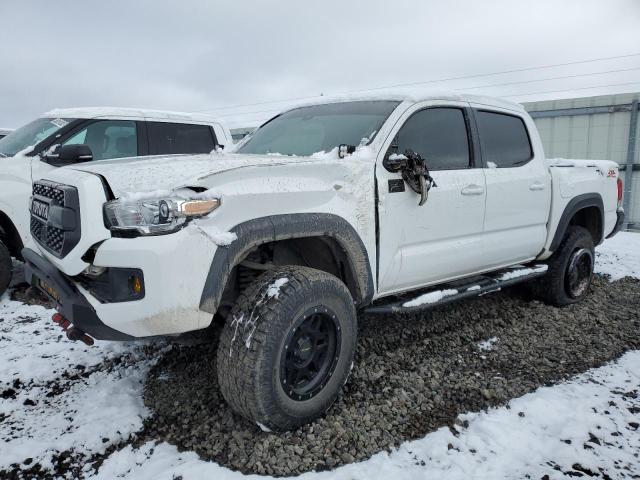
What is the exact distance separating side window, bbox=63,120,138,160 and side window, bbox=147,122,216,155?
22 centimetres

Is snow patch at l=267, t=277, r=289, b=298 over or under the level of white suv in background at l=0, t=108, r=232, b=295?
under

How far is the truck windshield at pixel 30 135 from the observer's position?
534 cm

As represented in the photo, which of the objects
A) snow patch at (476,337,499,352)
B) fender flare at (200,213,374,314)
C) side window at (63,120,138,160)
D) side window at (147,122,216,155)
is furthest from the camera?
side window at (147,122,216,155)

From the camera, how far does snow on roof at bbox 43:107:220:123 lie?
5559mm

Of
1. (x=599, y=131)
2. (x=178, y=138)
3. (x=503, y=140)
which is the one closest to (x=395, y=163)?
(x=503, y=140)

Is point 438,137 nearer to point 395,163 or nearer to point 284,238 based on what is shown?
point 395,163

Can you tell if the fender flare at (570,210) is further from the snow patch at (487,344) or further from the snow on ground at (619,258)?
the snow on ground at (619,258)

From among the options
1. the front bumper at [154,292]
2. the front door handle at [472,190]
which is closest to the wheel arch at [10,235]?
the front bumper at [154,292]

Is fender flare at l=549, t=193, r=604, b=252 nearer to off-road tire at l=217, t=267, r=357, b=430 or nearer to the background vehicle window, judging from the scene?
the background vehicle window

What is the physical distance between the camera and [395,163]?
3.03 m

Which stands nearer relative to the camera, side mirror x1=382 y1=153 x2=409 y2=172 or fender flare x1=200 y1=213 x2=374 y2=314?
fender flare x1=200 y1=213 x2=374 y2=314

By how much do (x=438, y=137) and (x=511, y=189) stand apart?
2.94 ft

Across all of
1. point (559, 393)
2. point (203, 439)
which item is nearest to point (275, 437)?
point (203, 439)

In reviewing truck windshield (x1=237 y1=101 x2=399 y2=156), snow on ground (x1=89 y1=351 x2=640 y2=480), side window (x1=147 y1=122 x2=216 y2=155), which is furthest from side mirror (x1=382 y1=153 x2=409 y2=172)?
side window (x1=147 y1=122 x2=216 y2=155)
